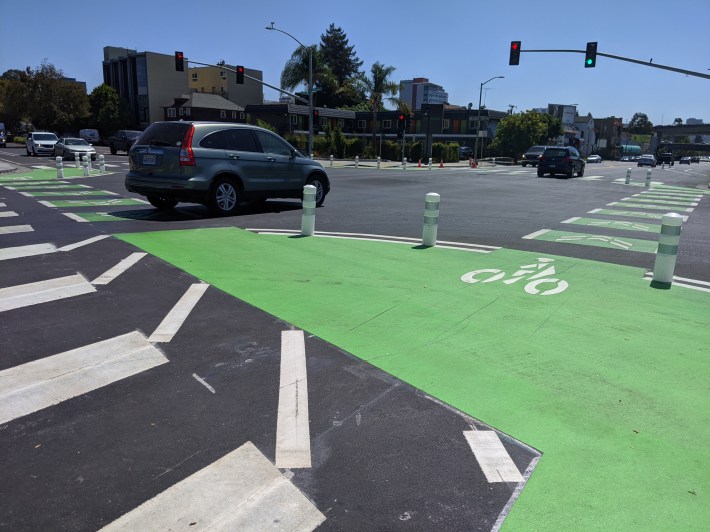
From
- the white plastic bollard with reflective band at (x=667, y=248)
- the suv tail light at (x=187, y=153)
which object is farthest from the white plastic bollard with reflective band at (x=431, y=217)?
the suv tail light at (x=187, y=153)

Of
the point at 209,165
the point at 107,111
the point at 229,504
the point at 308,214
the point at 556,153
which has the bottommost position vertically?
the point at 229,504

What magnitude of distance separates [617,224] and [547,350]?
10000mm

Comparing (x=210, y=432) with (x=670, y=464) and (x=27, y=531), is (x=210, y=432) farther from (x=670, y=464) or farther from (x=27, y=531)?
(x=670, y=464)

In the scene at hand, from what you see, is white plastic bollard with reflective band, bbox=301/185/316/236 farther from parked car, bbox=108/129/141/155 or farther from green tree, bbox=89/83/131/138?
green tree, bbox=89/83/131/138

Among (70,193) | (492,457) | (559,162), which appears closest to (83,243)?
(492,457)

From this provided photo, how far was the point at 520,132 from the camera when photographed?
2702 inches

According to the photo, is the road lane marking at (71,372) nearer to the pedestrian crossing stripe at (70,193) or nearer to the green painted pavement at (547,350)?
the green painted pavement at (547,350)

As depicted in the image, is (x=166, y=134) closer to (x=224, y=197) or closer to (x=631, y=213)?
(x=224, y=197)

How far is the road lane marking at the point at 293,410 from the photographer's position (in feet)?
10.1

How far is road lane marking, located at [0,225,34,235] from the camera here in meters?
9.16

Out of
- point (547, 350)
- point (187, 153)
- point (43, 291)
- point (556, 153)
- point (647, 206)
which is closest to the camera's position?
point (547, 350)

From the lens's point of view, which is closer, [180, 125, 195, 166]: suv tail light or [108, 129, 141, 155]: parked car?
[180, 125, 195, 166]: suv tail light

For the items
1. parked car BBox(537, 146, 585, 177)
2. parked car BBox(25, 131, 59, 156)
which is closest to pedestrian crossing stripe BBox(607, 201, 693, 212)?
parked car BBox(537, 146, 585, 177)

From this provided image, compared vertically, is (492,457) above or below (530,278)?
below
